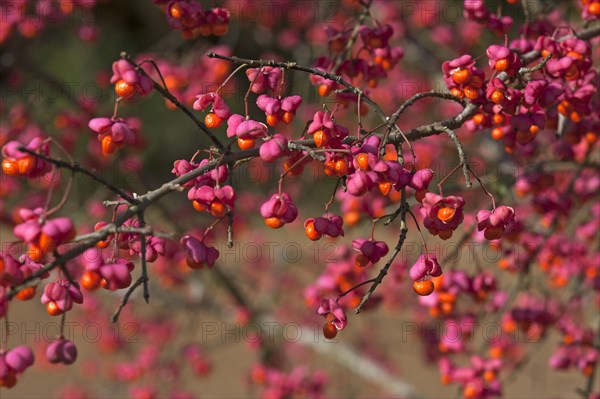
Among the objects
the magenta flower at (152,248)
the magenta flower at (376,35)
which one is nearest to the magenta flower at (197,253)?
the magenta flower at (152,248)

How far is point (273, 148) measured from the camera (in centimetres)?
139

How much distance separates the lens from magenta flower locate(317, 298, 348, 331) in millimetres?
1644

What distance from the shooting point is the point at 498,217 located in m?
1.50

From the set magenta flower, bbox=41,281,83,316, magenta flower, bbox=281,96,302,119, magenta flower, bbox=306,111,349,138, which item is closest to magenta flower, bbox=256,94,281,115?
magenta flower, bbox=281,96,302,119

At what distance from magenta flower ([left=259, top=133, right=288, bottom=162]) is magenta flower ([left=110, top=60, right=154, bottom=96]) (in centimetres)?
34

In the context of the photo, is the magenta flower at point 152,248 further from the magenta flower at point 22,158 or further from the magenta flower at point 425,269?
the magenta flower at point 425,269

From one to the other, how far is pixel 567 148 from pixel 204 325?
5321mm

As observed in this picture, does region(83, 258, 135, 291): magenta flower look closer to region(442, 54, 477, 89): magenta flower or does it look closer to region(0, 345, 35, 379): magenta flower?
region(0, 345, 35, 379): magenta flower

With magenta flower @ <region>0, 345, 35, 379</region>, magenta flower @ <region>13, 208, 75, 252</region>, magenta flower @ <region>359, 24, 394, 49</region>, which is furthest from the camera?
magenta flower @ <region>359, 24, 394, 49</region>

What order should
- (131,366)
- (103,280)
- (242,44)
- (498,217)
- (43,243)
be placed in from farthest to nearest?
(242,44), (131,366), (498,217), (103,280), (43,243)

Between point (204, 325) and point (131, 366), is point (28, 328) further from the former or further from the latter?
point (131, 366)

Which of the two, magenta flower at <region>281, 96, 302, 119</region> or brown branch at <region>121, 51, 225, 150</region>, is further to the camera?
magenta flower at <region>281, 96, 302, 119</region>

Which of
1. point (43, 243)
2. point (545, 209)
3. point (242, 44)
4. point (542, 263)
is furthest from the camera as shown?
point (242, 44)

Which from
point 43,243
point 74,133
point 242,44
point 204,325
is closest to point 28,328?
point 204,325
